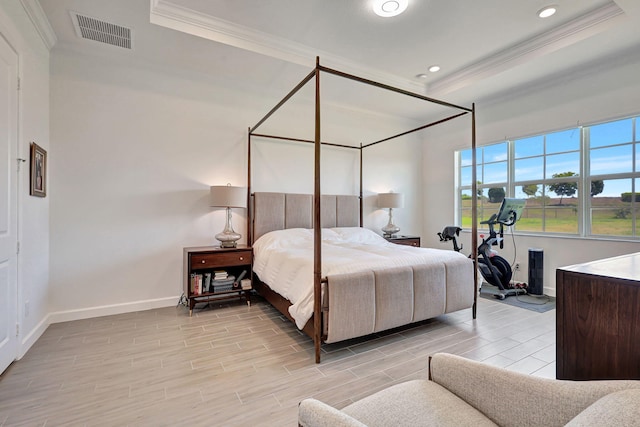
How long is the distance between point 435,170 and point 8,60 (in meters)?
5.80

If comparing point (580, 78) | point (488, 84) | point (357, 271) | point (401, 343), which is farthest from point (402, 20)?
point (401, 343)

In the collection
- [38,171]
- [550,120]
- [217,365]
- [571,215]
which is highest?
[550,120]

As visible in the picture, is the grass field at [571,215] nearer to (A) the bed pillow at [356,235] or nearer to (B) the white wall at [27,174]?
(A) the bed pillow at [356,235]

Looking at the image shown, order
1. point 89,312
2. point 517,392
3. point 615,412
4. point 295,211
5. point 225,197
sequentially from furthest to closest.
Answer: point 295,211
point 225,197
point 89,312
point 517,392
point 615,412

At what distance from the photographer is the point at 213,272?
363cm

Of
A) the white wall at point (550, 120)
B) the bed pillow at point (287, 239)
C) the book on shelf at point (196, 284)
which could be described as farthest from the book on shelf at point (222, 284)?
the white wall at point (550, 120)

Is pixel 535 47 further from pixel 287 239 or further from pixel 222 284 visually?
pixel 222 284

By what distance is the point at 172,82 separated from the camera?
3643 mm

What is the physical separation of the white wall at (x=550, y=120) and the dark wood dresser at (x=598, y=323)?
3.28 metres

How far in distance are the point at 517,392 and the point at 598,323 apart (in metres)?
0.45

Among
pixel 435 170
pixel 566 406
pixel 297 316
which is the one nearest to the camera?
pixel 566 406

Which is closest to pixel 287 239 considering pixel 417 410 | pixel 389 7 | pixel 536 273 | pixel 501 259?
pixel 389 7

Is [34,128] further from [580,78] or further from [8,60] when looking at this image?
[580,78]

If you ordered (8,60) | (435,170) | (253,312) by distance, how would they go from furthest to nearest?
(435,170), (253,312), (8,60)
